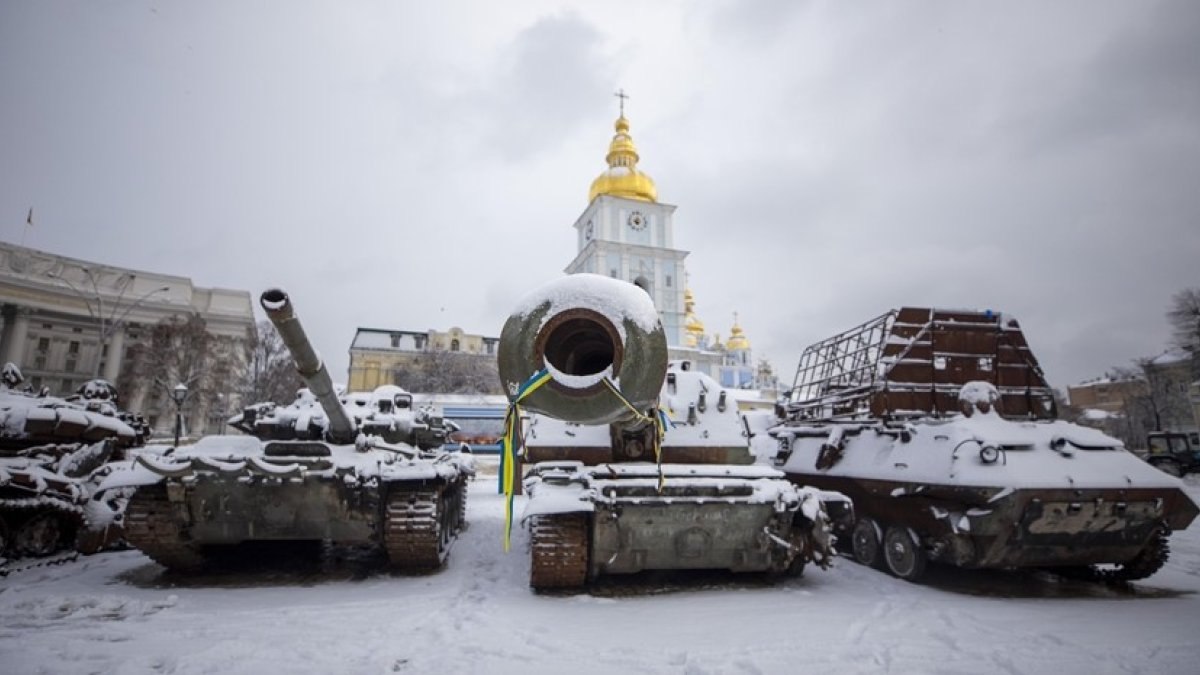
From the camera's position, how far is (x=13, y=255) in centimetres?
3909

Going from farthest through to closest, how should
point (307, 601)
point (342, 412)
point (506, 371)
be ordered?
point (342, 412) → point (307, 601) → point (506, 371)

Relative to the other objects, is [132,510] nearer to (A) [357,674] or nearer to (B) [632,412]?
(A) [357,674]

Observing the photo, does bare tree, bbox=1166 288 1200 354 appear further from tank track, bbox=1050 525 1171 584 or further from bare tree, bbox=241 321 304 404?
bare tree, bbox=241 321 304 404

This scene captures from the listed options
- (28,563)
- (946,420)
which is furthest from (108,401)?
(946,420)

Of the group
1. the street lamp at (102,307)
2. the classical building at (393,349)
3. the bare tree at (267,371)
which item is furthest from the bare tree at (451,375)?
the street lamp at (102,307)

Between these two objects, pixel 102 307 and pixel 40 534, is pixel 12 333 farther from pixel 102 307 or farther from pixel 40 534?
pixel 40 534

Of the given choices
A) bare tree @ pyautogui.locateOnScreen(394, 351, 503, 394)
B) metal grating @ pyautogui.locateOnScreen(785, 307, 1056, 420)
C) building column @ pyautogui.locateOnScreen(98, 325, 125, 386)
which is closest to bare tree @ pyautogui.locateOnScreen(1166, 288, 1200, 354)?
metal grating @ pyautogui.locateOnScreen(785, 307, 1056, 420)

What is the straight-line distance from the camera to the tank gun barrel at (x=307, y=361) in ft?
15.6

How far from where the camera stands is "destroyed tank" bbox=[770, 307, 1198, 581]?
483 centimetres

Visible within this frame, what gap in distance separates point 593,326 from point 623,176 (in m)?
42.5

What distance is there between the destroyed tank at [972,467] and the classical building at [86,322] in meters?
35.2

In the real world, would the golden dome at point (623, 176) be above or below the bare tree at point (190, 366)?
above

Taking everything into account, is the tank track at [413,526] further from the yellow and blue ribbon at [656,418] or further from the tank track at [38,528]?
the tank track at [38,528]

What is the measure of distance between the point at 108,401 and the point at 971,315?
11.0 m
